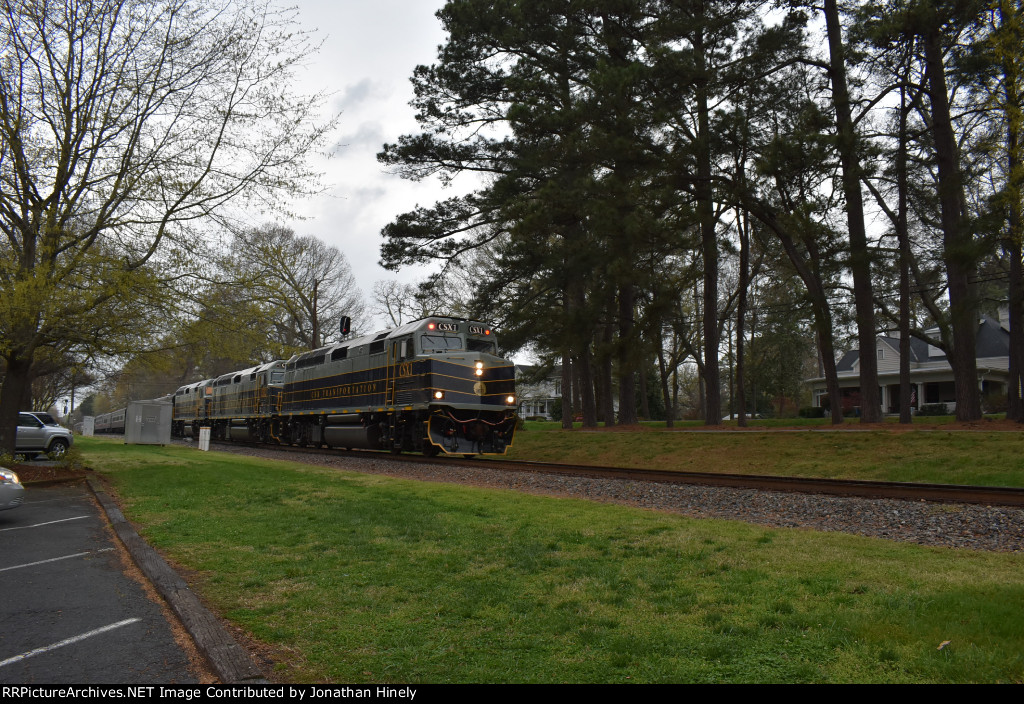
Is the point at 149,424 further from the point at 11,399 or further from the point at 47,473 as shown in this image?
the point at 11,399

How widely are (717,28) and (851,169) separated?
5979 mm

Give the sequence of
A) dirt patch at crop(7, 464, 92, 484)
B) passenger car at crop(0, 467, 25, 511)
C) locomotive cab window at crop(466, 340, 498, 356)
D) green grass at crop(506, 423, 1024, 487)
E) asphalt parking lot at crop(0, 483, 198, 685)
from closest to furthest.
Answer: asphalt parking lot at crop(0, 483, 198, 685) → passenger car at crop(0, 467, 25, 511) → green grass at crop(506, 423, 1024, 487) → dirt patch at crop(7, 464, 92, 484) → locomotive cab window at crop(466, 340, 498, 356)

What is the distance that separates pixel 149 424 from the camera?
32062mm

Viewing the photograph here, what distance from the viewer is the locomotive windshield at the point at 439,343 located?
19578mm

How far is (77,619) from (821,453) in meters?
15.9

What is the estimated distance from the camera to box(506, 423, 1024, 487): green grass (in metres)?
13.5

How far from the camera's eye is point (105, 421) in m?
67.4

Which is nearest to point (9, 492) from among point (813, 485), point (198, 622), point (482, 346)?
point (198, 622)

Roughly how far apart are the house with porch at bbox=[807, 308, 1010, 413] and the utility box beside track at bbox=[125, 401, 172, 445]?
1424 inches

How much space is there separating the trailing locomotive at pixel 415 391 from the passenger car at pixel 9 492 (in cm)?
1028

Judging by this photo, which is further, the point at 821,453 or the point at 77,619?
the point at 821,453

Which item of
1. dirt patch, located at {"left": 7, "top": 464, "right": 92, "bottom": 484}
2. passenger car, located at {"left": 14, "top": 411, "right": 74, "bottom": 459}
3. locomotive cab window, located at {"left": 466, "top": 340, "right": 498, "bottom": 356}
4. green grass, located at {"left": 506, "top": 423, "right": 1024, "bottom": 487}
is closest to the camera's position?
green grass, located at {"left": 506, "top": 423, "right": 1024, "bottom": 487}

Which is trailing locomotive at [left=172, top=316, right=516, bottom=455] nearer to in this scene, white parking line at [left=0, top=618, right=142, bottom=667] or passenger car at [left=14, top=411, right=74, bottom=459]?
passenger car at [left=14, top=411, right=74, bottom=459]

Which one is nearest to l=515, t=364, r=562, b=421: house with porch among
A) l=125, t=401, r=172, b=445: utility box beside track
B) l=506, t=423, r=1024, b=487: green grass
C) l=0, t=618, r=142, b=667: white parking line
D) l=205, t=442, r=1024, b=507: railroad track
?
l=125, t=401, r=172, b=445: utility box beside track
